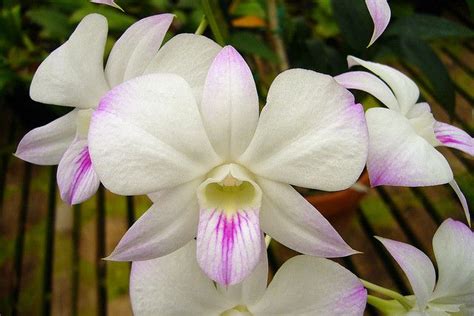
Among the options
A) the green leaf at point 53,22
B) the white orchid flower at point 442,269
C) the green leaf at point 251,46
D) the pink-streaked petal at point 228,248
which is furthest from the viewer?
the green leaf at point 53,22

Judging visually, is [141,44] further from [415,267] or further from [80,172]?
[415,267]

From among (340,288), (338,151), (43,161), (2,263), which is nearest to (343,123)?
(338,151)

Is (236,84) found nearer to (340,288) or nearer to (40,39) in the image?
(340,288)

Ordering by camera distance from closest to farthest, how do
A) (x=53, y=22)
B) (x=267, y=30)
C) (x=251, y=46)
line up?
(x=251, y=46)
(x=267, y=30)
(x=53, y=22)

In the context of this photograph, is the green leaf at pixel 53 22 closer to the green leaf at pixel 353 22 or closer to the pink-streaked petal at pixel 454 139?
the green leaf at pixel 353 22

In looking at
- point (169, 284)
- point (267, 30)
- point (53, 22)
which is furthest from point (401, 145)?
point (53, 22)

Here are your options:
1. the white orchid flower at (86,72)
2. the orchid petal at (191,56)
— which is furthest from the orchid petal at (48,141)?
the orchid petal at (191,56)

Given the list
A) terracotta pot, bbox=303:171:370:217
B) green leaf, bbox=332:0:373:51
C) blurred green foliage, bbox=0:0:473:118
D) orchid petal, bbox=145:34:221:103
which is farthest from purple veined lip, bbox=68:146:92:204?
terracotta pot, bbox=303:171:370:217
